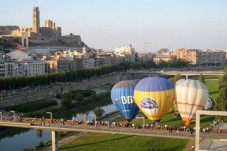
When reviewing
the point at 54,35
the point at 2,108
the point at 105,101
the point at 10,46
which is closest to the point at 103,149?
the point at 2,108

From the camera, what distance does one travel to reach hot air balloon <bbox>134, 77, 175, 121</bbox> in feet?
82.4

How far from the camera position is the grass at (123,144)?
25.9 metres

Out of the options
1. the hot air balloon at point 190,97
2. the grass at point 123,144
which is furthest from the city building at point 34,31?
the hot air balloon at point 190,97

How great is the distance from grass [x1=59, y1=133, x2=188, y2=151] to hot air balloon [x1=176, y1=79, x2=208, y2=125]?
6.39 feet

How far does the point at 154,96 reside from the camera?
25094 millimetres

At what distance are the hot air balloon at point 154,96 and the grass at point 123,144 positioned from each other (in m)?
1.90

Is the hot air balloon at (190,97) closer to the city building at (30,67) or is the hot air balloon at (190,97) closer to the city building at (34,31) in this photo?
the city building at (30,67)

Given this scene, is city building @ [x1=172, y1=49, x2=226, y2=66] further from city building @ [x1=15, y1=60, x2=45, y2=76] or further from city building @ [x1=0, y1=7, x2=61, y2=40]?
city building @ [x1=15, y1=60, x2=45, y2=76]

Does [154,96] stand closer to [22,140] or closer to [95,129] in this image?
[95,129]

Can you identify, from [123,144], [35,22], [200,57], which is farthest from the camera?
[200,57]

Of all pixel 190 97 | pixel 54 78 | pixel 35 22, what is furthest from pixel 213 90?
pixel 35 22

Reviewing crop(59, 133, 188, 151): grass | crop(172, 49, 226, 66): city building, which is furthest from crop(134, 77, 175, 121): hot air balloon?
crop(172, 49, 226, 66): city building

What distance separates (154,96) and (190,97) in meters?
2.35

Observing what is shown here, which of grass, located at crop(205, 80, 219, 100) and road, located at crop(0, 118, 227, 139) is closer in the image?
road, located at crop(0, 118, 227, 139)
